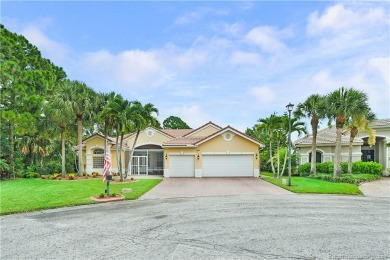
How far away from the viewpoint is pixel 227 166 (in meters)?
25.0

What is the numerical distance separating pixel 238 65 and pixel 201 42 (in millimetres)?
3774

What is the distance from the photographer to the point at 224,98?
2791 centimetres

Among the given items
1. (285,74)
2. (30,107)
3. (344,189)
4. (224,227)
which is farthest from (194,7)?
(30,107)

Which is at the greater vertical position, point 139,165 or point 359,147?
point 359,147

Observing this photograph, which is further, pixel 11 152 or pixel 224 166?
pixel 224 166

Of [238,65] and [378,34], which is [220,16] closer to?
[238,65]

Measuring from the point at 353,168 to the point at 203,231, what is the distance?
22.0 metres

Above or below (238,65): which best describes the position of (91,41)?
above

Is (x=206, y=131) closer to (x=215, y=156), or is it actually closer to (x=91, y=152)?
(x=215, y=156)

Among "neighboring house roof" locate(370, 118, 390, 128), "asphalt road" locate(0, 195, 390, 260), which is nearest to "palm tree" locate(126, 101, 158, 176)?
"asphalt road" locate(0, 195, 390, 260)

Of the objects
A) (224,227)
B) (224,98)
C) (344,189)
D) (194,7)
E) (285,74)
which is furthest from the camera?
(224,98)

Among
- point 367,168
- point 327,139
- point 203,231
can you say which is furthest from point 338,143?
point 203,231

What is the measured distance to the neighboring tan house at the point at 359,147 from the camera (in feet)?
84.8

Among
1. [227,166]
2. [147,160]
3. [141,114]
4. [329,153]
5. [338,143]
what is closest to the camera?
[338,143]
